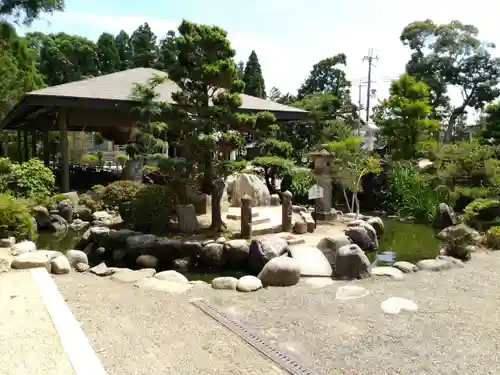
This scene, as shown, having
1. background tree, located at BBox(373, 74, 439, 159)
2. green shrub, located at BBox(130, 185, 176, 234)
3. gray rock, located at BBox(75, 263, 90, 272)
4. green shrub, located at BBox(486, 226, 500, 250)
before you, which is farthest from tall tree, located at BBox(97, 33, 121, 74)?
green shrub, located at BBox(486, 226, 500, 250)

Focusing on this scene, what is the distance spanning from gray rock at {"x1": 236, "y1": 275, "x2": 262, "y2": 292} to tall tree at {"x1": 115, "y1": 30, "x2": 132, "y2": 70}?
120ft

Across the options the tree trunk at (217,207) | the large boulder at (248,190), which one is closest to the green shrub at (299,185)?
the large boulder at (248,190)

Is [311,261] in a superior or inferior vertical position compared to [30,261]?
inferior

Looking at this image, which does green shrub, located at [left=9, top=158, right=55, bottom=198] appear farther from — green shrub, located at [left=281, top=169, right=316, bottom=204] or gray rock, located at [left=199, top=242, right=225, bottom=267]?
green shrub, located at [left=281, top=169, right=316, bottom=204]

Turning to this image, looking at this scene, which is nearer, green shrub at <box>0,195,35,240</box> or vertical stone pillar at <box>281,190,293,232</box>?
green shrub at <box>0,195,35,240</box>

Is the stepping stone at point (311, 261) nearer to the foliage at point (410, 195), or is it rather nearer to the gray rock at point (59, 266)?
the gray rock at point (59, 266)

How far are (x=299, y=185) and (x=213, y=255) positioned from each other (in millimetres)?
6159

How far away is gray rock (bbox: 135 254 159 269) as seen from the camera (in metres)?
6.74

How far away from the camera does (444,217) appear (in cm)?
979

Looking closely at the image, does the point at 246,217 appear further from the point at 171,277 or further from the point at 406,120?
the point at 406,120

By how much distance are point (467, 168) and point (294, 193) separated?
4.43 meters

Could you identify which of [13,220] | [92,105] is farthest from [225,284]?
[92,105]

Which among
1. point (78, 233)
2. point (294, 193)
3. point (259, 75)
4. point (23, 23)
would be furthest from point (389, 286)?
point (259, 75)

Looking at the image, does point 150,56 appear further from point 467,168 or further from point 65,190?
point 467,168
